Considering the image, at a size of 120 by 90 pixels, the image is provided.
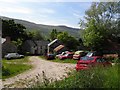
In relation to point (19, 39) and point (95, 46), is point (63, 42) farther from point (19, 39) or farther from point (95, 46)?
point (95, 46)

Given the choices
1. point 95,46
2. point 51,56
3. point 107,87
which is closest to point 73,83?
point 107,87

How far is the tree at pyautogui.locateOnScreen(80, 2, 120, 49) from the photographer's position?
60.0 m

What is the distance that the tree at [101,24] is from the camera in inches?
2363

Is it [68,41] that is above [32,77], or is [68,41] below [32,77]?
below

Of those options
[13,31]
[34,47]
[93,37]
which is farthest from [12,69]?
[34,47]

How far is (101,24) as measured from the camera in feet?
209

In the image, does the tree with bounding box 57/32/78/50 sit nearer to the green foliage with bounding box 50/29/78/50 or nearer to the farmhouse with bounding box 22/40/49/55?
the green foliage with bounding box 50/29/78/50

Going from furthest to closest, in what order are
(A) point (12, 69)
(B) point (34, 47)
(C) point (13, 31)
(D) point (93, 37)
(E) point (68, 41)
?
(B) point (34, 47)
(E) point (68, 41)
(C) point (13, 31)
(D) point (93, 37)
(A) point (12, 69)

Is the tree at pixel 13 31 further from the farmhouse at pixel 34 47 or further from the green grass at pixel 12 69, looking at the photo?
the green grass at pixel 12 69

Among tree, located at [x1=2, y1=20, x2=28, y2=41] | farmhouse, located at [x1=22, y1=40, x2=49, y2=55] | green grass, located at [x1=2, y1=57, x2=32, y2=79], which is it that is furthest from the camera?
farmhouse, located at [x1=22, y1=40, x2=49, y2=55]

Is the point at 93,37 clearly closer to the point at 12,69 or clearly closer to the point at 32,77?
the point at 12,69

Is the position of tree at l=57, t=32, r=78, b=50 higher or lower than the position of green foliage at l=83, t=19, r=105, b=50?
lower

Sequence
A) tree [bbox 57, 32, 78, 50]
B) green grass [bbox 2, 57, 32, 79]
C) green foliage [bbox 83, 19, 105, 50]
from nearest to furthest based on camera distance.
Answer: green grass [bbox 2, 57, 32, 79] < green foliage [bbox 83, 19, 105, 50] < tree [bbox 57, 32, 78, 50]

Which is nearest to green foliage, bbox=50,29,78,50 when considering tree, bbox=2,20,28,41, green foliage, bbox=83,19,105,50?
tree, bbox=2,20,28,41
